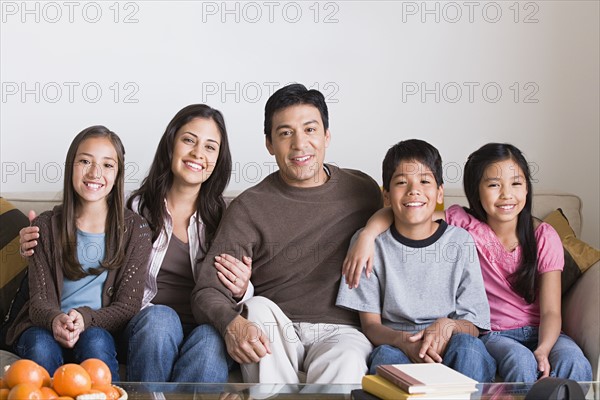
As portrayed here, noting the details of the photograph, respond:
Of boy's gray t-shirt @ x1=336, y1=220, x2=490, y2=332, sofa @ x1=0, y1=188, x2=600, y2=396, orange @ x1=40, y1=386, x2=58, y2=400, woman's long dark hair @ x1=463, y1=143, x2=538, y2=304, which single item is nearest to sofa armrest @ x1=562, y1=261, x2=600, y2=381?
sofa @ x1=0, y1=188, x2=600, y2=396

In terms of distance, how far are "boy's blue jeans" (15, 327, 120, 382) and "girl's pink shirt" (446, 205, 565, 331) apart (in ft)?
3.46

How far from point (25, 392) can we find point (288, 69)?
194 centimetres

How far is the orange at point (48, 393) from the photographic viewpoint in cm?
140

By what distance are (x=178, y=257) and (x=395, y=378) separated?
40.5 inches

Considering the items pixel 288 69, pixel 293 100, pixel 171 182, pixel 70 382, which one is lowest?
pixel 70 382

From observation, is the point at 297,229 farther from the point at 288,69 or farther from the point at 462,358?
the point at 288,69

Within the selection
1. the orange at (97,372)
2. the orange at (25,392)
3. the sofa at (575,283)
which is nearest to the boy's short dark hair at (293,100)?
the sofa at (575,283)

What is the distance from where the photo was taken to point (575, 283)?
7.73 feet

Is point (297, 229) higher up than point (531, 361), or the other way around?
point (297, 229)

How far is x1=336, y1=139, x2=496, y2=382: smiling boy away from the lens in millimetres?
2213

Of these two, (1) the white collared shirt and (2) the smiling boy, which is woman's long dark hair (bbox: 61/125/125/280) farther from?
(2) the smiling boy

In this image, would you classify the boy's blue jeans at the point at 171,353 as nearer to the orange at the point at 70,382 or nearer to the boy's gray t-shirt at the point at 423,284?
the boy's gray t-shirt at the point at 423,284

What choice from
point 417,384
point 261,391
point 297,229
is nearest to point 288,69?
point 297,229

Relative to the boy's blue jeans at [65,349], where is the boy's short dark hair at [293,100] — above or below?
above
